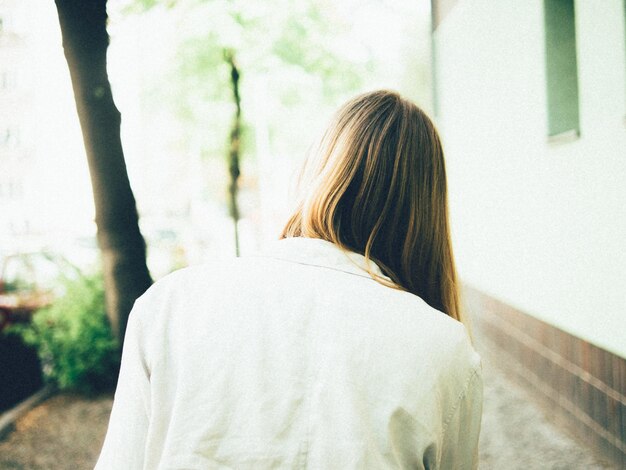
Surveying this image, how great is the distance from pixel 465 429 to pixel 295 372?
1.20ft

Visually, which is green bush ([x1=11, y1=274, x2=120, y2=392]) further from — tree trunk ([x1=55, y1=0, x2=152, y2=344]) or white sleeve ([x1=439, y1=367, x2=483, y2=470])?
white sleeve ([x1=439, y1=367, x2=483, y2=470])

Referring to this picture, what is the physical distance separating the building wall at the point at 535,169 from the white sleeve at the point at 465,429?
297 centimetres

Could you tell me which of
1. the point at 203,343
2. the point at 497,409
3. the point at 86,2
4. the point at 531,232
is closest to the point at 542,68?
the point at 531,232

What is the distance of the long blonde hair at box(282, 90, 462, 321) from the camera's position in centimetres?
135

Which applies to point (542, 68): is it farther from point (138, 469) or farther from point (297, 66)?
point (297, 66)

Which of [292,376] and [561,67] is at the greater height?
[561,67]

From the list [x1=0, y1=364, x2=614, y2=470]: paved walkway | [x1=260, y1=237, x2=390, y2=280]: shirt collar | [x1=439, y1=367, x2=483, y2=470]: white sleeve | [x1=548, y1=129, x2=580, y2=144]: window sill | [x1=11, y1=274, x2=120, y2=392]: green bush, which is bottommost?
[x1=0, y1=364, x2=614, y2=470]: paved walkway

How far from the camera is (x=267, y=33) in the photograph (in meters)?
9.93

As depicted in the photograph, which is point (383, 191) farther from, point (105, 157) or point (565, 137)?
point (105, 157)

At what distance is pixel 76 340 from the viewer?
6055mm

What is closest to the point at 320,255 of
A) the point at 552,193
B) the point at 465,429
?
the point at 465,429

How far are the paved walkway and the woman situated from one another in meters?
3.74

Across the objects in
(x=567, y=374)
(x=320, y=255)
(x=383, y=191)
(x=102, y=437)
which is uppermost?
(x=383, y=191)

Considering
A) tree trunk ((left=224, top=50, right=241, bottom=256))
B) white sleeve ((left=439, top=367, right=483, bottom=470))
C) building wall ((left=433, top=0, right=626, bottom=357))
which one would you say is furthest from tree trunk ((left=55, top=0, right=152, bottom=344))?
tree trunk ((left=224, top=50, right=241, bottom=256))
